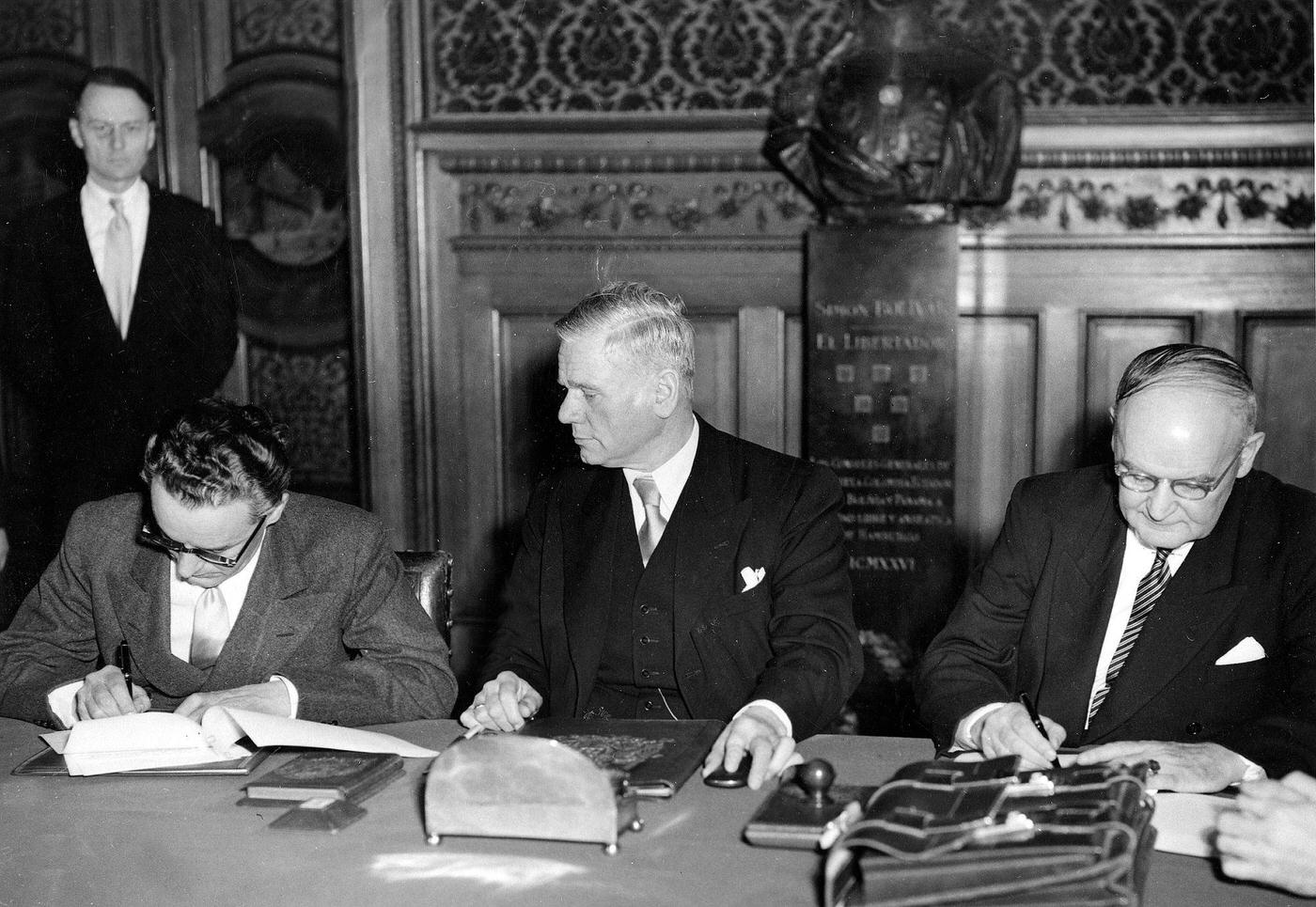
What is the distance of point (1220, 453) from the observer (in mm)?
2129

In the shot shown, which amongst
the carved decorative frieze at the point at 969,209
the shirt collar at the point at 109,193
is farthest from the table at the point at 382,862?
the shirt collar at the point at 109,193

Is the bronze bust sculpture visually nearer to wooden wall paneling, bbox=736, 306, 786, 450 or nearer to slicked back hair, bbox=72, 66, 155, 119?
wooden wall paneling, bbox=736, 306, 786, 450

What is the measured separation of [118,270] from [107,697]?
2.91 m

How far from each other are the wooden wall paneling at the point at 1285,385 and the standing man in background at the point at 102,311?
3819 millimetres

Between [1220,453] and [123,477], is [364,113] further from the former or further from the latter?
[1220,453]

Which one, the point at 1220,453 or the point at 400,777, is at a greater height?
the point at 1220,453

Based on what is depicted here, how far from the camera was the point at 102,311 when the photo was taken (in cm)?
468

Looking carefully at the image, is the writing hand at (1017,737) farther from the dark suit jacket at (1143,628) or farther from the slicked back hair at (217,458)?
the slicked back hair at (217,458)

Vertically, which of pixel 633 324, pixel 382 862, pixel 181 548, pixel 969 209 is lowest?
pixel 382 862

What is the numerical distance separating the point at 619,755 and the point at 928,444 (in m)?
2.69

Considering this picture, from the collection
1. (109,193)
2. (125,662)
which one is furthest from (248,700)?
(109,193)

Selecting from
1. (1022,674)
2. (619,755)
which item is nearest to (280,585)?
(619,755)

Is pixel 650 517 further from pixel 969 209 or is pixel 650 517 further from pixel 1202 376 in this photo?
pixel 969 209

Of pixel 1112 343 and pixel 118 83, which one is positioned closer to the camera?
pixel 1112 343
